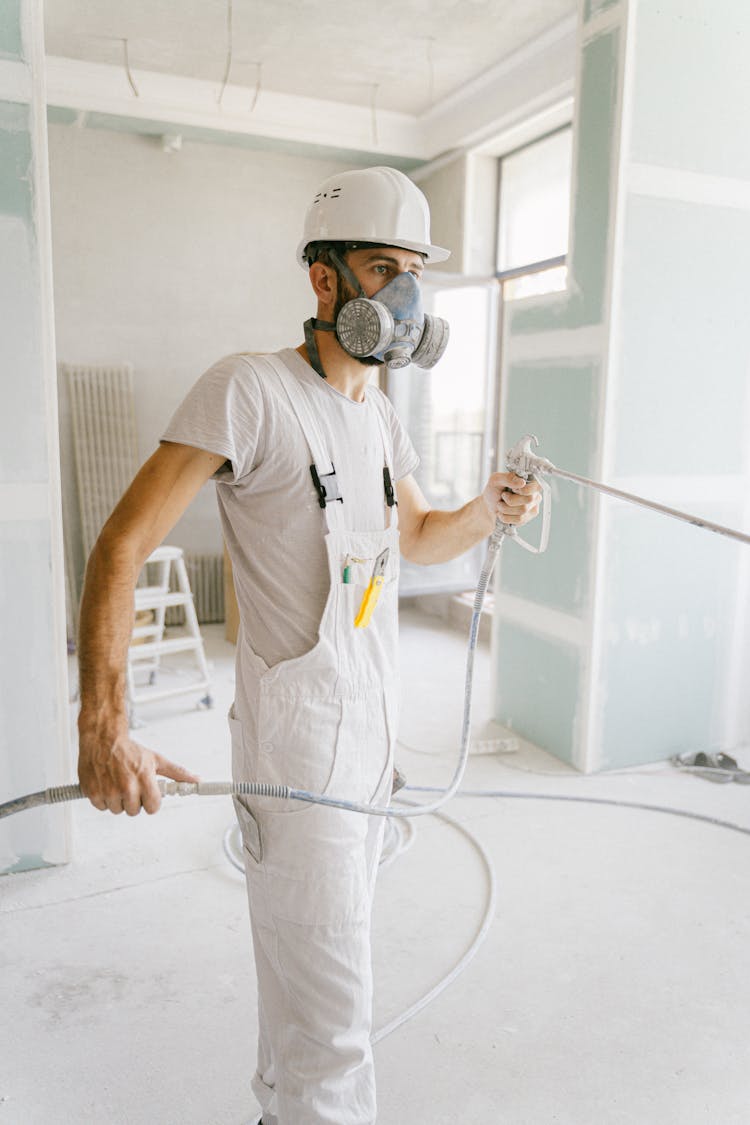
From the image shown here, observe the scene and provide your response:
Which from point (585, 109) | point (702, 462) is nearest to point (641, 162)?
point (585, 109)

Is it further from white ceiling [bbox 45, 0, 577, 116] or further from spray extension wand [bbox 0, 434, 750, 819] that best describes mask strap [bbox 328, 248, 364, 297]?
white ceiling [bbox 45, 0, 577, 116]

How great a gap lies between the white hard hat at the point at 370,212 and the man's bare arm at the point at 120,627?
19.5 inches

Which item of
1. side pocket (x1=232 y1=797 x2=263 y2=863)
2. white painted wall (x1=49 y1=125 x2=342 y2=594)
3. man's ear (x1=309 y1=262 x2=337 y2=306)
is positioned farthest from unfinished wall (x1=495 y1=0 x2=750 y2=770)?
white painted wall (x1=49 y1=125 x2=342 y2=594)

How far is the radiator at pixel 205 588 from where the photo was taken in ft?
19.5

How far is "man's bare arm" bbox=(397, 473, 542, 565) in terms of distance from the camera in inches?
68.0

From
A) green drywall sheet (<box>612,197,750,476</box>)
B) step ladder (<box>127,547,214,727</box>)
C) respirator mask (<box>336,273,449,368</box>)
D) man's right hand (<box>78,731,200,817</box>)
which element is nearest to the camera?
man's right hand (<box>78,731,200,817</box>)

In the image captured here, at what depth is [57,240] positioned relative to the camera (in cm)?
539

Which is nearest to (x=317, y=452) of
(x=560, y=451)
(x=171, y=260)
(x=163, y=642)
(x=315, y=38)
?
(x=560, y=451)

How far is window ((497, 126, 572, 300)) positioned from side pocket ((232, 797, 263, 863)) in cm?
425

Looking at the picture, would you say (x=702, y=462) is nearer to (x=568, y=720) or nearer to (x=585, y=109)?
(x=568, y=720)

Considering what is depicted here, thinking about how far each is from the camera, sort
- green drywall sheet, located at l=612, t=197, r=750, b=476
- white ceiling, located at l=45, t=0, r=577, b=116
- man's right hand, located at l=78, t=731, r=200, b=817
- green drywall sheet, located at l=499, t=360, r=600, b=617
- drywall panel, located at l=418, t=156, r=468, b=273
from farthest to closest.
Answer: drywall panel, located at l=418, t=156, r=468, b=273 → white ceiling, located at l=45, t=0, r=577, b=116 → green drywall sheet, located at l=499, t=360, r=600, b=617 → green drywall sheet, located at l=612, t=197, r=750, b=476 → man's right hand, located at l=78, t=731, r=200, b=817

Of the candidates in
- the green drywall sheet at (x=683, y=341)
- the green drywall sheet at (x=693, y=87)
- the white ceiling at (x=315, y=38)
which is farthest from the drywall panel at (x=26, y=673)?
the white ceiling at (x=315, y=38)

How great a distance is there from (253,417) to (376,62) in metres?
4.39

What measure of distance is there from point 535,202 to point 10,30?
380 cm
